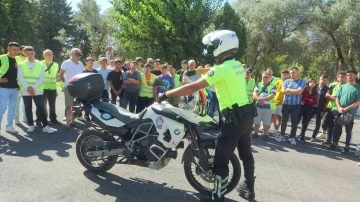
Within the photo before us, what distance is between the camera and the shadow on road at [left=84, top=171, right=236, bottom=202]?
4148mm

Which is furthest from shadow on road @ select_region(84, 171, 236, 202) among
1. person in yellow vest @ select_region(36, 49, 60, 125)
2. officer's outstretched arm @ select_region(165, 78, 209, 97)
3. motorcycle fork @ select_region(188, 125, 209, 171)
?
person in yellow vest @ select_region(36, 49, 60, 125)

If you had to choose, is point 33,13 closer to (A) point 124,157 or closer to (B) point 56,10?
(B) point 56,10

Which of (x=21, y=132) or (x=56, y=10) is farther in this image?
(x=56, y=10)

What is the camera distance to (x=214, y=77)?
11.8ft

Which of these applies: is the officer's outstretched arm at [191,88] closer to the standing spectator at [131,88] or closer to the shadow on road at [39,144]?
the shadow on road at [39,144]

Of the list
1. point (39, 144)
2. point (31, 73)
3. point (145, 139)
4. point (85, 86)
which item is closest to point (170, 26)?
point (31, 73)

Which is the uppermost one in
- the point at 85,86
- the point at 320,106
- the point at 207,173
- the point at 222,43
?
the point at 222,43

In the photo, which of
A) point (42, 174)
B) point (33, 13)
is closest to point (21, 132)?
point (42, 174)

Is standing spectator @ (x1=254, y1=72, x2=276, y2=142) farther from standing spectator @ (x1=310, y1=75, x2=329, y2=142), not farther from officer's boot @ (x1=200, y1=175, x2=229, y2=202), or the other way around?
officer's boot @ (x1=200, y1=175, x2=229, y2=202)

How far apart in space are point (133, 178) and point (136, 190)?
437 millimetres

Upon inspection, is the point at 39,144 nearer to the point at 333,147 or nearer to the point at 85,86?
the point at 85,86

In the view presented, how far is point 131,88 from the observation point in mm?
8328

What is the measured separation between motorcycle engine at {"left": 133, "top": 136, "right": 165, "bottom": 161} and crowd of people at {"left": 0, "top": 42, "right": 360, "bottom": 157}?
95.3 inches

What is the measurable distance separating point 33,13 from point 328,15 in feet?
111
